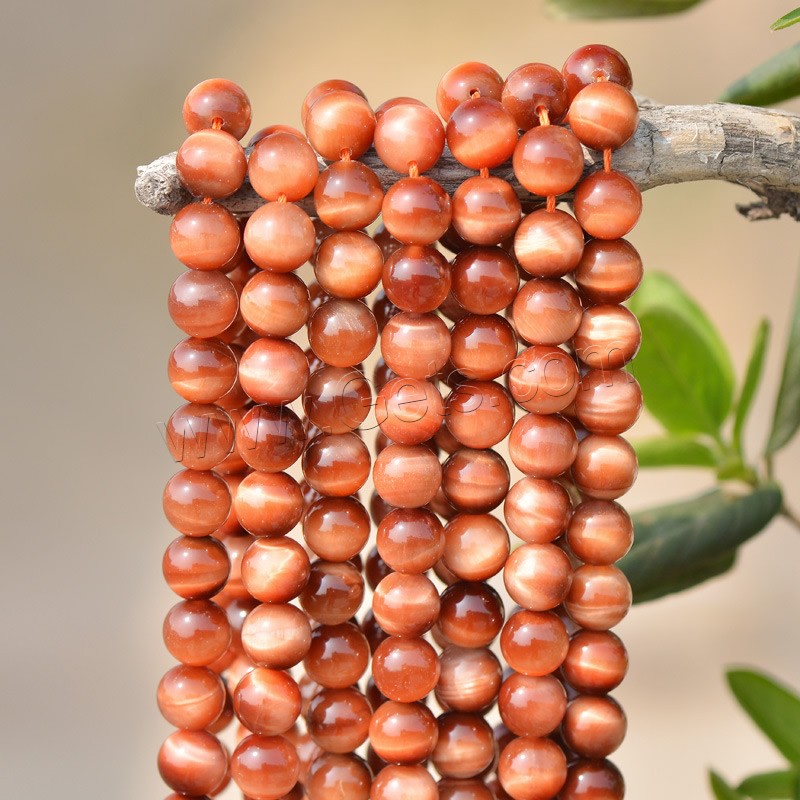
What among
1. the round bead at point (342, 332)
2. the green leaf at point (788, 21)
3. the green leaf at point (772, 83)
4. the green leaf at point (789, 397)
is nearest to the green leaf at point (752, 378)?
the green leaf at point (789, 397)

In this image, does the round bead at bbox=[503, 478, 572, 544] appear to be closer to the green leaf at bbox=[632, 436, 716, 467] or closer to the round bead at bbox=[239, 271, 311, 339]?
the round bead at bbox=[239, 271, 311, 339]

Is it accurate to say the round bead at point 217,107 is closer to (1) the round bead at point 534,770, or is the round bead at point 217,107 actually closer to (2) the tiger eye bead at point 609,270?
(2) the tiger eye bead at point 609,270

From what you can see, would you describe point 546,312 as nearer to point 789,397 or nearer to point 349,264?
point 349,264

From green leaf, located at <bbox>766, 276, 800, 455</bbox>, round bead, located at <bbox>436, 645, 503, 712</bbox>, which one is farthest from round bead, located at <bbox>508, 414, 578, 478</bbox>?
green leaf, located at <bbox>766, 276, 800, 455</bbox>

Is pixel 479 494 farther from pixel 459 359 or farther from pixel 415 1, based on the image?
pixel 415 1

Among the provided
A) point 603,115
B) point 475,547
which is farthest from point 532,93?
point 475,547

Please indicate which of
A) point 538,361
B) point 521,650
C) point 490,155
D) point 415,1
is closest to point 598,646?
point 521,650
